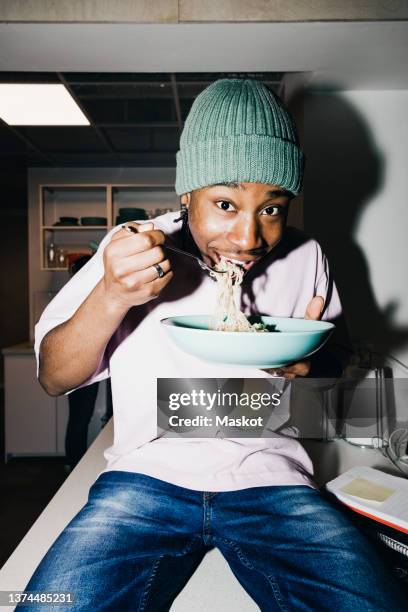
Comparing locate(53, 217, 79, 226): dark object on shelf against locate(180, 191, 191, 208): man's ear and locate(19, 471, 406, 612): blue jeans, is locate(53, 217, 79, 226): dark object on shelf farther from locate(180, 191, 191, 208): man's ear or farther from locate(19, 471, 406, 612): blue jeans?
locate(19, 471, 406, 612): blue jeans

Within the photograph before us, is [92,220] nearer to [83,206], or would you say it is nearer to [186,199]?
[83,206]

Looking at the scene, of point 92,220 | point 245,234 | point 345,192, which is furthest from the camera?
point 92,220

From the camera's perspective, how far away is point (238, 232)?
0.84m

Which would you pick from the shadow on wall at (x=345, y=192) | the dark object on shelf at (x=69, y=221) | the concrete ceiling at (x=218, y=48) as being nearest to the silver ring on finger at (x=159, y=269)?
the concrete ceiling at (x=218, y=48)

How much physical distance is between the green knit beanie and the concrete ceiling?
753 mm

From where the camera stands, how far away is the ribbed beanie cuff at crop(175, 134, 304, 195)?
851 mm

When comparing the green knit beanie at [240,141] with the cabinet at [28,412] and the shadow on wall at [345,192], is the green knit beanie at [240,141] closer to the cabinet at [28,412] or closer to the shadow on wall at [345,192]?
the shadow on wall at [345,192]

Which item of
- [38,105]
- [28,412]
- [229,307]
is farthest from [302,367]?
[28,412]

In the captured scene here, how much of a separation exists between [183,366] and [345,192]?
1308 millimetres

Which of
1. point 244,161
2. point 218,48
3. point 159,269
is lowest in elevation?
point 159,269

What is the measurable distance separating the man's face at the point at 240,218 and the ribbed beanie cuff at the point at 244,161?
0.05 ft

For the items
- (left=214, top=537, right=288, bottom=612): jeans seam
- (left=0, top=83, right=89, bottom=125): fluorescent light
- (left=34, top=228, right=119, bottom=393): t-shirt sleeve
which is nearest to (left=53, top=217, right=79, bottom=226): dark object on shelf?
(left=0, top=83, right=89, bottom=125): fluorescent light

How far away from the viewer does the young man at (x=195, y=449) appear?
0.72 meters

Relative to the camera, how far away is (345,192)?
77.4 inches
